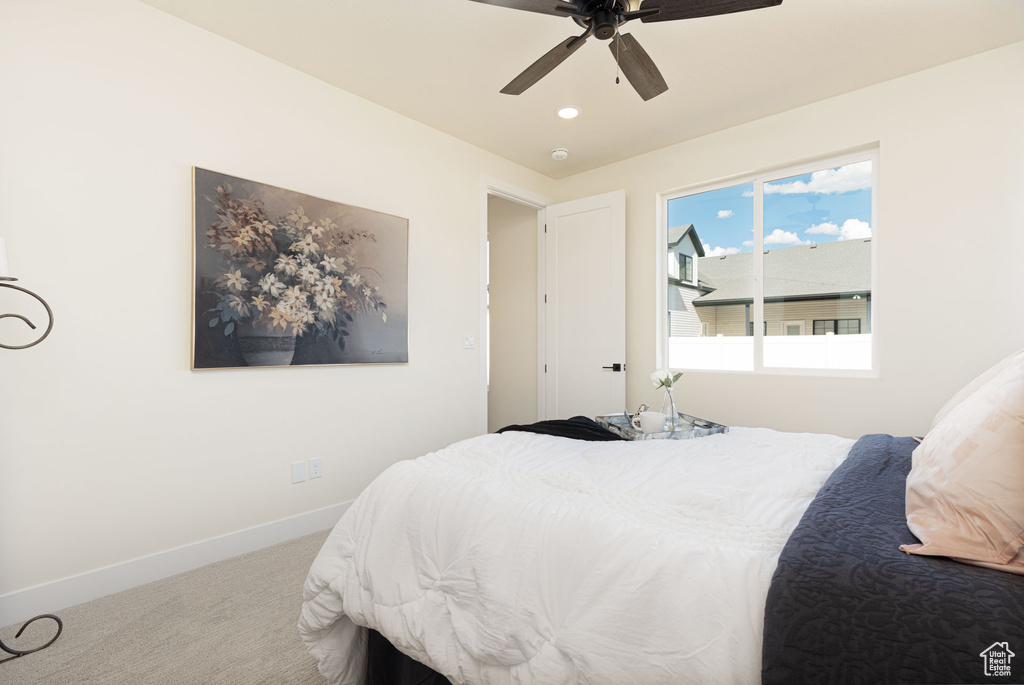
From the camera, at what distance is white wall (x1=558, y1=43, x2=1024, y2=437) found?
97.3 inches

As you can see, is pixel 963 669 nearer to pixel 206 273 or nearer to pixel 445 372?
pixel 206 273

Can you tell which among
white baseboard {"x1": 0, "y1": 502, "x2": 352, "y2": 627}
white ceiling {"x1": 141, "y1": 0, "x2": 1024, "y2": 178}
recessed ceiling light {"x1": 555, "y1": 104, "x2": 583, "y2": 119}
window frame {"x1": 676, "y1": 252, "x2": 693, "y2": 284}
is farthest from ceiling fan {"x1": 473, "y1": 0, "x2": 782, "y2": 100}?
white baseboard {"x1": 0, "y1": 502, "x2": 352, "y2": 627}

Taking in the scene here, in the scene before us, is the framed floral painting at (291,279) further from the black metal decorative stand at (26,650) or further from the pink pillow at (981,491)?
the pink pillow at (981,491)

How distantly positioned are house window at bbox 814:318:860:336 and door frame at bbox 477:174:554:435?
2078 millimetres

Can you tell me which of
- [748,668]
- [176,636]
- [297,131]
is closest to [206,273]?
[297,131]

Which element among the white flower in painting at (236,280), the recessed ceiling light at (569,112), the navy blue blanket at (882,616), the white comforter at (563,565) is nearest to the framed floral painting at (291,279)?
the white flower in painting at (236,280)

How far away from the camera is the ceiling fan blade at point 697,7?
168 centimetres

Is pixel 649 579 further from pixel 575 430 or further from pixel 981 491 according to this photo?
pixel 575 430

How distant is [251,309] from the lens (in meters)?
2.49

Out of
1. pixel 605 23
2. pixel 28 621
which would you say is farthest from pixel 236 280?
pixel 605 23

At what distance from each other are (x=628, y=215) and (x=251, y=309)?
2870mm

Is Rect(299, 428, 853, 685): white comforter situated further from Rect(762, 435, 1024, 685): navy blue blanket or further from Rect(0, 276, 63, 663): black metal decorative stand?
Rect(0, 276, 63, 663): black metal decorative stand

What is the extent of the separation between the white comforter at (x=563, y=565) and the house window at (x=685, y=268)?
224 cm

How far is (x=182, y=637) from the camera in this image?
1763 millimetres
